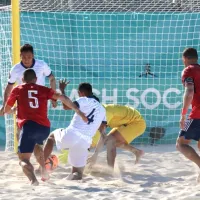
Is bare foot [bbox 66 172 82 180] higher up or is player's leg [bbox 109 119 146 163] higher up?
player's leg [bbox 109 119 146 163]

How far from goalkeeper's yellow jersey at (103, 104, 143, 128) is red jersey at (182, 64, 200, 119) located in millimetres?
1299

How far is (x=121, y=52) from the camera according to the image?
400 inches

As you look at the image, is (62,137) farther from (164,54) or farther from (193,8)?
(193,8)

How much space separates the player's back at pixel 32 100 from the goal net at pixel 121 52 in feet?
11.1

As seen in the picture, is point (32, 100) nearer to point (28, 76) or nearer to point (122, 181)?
point (28, 76)

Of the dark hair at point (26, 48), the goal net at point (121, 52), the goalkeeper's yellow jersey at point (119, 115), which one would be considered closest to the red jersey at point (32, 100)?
the dark hair at point (26, 48)

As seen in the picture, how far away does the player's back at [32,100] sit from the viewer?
6.68 m

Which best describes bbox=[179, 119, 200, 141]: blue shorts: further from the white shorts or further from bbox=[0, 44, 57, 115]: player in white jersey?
bbox=[0, 44, 57, 115]: player in white jersey

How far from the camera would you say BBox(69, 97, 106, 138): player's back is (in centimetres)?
703

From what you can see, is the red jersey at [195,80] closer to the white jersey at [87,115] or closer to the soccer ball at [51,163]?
the white jersey at [87,115]

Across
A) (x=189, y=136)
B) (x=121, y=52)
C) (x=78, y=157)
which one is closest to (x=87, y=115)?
(x=78, y=157)

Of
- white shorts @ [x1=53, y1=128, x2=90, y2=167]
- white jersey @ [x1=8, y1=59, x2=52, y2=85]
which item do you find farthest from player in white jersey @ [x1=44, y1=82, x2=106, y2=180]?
white jersey @ [x1=8, y1=59, x2=52, y2=85]

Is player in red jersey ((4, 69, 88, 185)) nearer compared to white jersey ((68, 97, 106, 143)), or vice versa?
player in red jersey ((4, 69, 88, 185))

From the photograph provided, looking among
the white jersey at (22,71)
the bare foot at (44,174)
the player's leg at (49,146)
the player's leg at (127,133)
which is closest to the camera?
the bare foot at (44,174)
